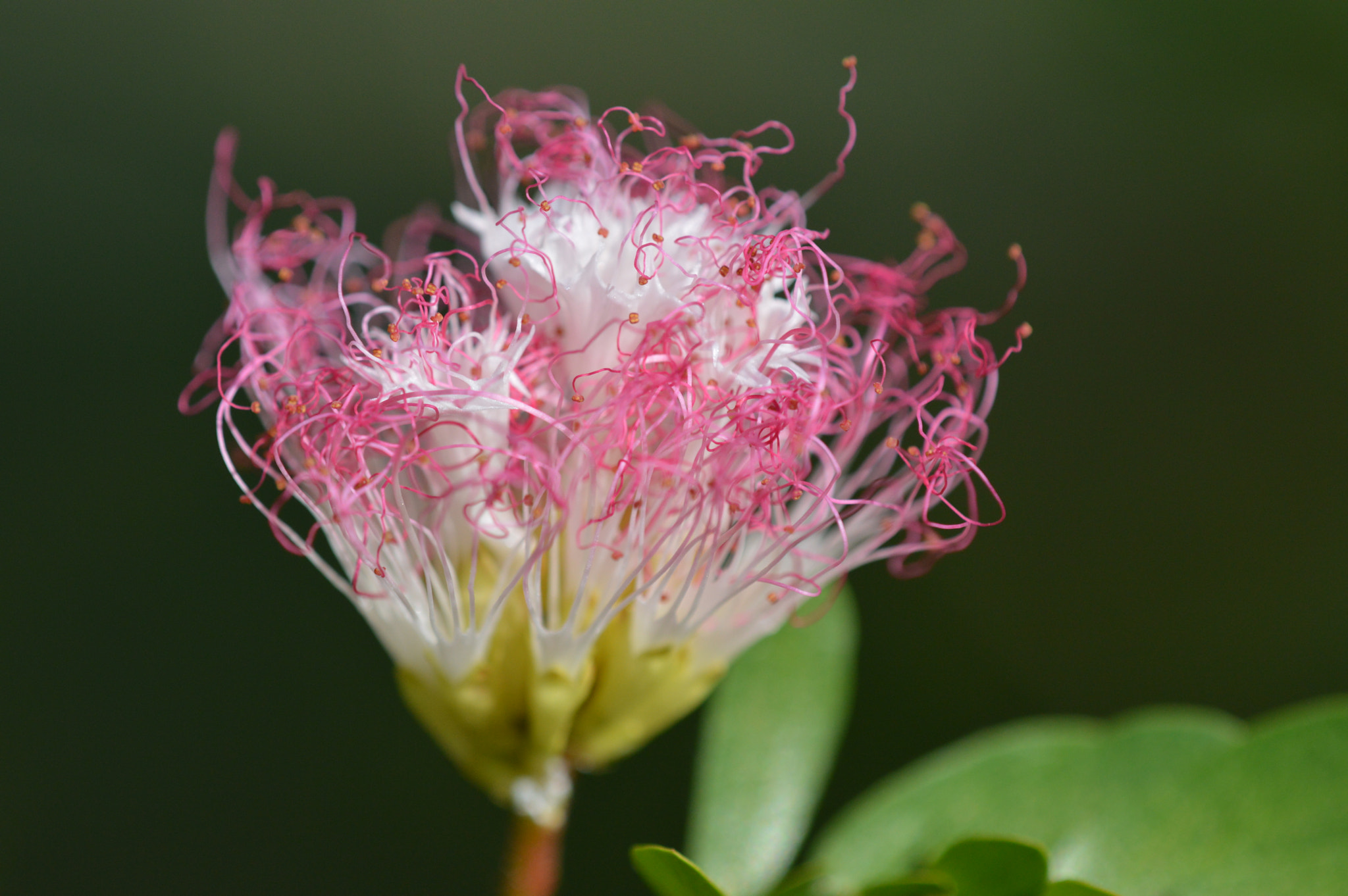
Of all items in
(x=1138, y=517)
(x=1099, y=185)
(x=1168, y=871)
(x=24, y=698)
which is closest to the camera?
(x=1168, y=871)

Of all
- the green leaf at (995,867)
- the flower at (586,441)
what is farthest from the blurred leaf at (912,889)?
the flower at (586,441)

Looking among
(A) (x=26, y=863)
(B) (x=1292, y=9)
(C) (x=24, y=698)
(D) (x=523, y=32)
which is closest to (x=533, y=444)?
(C) (x=24, y=698)

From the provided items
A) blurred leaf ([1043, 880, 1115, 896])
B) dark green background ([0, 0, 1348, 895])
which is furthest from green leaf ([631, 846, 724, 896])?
dark green background ([0, 0, 1348, 895])

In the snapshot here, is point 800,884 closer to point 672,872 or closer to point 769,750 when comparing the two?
point 672,872

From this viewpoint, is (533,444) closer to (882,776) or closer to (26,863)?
(882,776)

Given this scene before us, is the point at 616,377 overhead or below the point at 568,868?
overhead

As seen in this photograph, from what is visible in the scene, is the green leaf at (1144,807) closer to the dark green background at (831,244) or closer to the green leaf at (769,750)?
the green leaf at (769,750)

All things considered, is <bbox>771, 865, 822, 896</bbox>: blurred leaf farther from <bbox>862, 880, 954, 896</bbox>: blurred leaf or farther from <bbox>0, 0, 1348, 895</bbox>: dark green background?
<bbox>0, 0, 1348, 895</bbox>: dark green background

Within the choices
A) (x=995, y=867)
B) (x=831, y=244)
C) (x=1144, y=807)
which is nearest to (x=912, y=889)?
(x=995, y=867)
